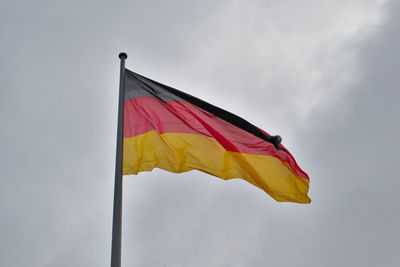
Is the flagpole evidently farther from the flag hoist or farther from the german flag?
the german flag

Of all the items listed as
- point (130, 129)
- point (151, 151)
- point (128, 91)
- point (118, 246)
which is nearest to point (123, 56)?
point (128, 91)

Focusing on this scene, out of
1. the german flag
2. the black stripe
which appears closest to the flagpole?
the german flag

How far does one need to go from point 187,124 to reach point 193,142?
0.58 metres

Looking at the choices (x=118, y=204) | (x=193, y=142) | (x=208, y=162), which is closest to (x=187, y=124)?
(x=193, y=142)

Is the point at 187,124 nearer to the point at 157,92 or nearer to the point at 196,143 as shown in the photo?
the point at 196,143

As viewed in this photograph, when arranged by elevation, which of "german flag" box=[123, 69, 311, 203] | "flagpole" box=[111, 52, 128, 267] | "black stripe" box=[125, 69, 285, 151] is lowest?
"flagpole" box=[111, 52, 128, 267]

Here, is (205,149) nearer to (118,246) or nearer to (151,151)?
(151,151)

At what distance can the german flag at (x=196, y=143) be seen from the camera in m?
10.3

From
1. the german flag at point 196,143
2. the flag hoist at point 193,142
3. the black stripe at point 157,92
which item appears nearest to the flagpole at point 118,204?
the flag hoist at point 193,142

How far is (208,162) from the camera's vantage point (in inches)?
422

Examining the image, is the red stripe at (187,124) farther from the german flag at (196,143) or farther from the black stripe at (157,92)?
the black stripe at (157,92)

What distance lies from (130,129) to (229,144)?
289 cm

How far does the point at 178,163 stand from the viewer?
10312mm

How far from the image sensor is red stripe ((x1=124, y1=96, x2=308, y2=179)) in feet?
35.2
